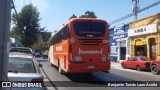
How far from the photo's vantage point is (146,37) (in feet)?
115

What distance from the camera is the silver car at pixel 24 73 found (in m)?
7.51

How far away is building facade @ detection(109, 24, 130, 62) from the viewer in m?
42.2

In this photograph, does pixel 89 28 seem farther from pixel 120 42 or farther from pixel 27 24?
pixel 27 24

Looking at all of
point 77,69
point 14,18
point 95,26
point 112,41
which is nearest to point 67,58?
point 77,69

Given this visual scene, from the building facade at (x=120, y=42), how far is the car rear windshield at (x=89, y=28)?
25.1m

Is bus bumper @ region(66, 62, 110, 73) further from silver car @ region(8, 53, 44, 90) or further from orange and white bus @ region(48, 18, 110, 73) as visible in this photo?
silver car @ region(8, 53, 44, 90)

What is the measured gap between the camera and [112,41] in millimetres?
49438

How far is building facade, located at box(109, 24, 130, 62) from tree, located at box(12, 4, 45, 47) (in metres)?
22.3

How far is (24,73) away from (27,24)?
57931 millimetres

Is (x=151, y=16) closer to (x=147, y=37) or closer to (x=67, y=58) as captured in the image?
(x=147, y=37)

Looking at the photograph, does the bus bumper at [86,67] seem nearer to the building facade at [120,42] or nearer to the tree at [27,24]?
the building facade at [120,42]

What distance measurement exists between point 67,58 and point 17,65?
312 inches

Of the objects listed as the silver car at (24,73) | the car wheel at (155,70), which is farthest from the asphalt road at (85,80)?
the silver car at (24,73)

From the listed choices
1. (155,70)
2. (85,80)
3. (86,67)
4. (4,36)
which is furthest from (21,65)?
(155,70)
